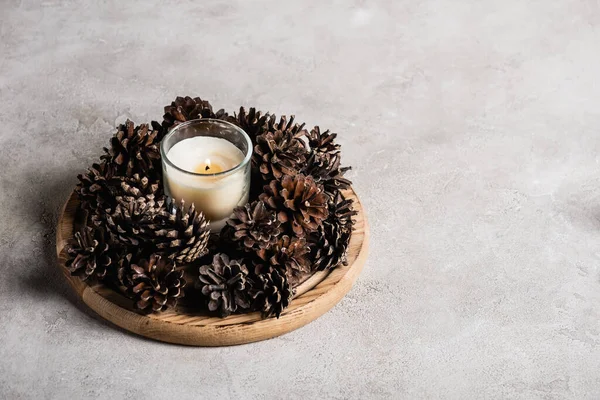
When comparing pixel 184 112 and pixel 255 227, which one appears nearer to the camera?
pixel 255 227

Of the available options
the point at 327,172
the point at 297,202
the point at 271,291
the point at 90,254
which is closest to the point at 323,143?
the point at 327,172

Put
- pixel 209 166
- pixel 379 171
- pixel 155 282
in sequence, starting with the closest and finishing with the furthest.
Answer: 1. pixel 155 282
2. pixel 209 166
3. pixel 379 171

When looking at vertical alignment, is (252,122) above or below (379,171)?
above

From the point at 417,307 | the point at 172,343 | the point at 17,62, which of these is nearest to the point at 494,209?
the point at 417,307

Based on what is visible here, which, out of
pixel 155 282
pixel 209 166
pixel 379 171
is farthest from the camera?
pixel 379 171

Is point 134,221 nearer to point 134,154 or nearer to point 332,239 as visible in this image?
point 134,154

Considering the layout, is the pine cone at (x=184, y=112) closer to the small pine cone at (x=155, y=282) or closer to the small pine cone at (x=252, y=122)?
the small pine cone at (x=252, y=122)

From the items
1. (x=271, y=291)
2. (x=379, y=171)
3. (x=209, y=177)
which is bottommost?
(x=379, y=171)
